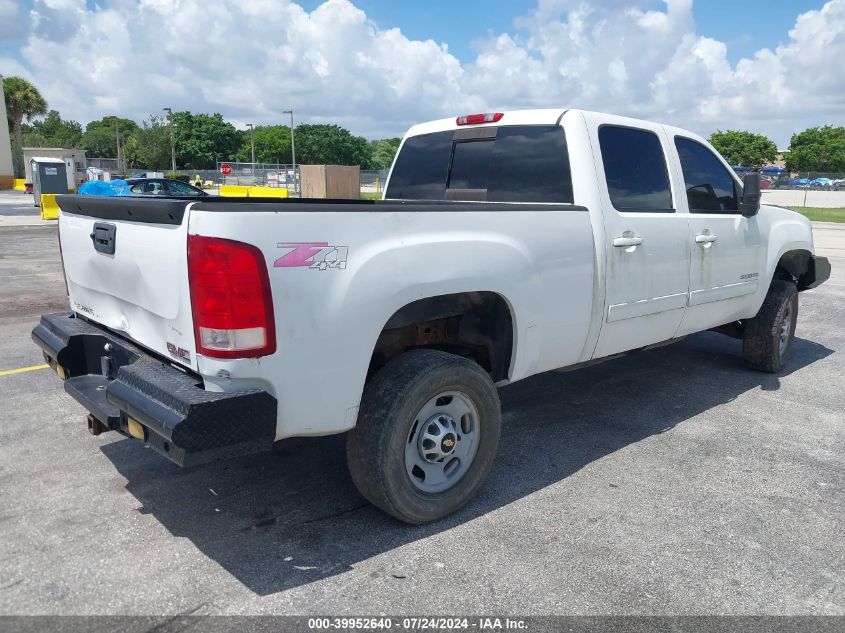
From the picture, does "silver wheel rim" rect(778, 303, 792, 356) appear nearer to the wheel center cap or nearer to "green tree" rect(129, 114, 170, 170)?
the wheel center cap

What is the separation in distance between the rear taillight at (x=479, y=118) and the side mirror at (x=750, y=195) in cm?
187

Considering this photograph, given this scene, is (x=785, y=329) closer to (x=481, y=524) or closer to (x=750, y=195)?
(x=750, y=195)

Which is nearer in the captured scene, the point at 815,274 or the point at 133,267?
the point at 133,267

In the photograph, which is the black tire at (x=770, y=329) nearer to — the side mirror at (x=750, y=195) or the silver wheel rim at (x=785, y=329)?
the silver wheel rim at (x=785, y=329)

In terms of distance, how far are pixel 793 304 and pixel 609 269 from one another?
3139mm

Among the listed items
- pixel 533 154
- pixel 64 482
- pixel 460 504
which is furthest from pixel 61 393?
pixel 533 154

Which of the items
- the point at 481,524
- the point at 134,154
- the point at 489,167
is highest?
the point at 134,154

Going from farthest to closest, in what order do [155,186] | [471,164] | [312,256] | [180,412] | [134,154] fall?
[134,154] < [155,186] < [471,164] < [312,256] < [180,412]

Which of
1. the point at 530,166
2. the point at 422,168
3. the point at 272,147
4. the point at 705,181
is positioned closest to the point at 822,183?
the point at 705,181

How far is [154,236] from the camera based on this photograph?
9.50 ft

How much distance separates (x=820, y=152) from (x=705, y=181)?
97227 mm

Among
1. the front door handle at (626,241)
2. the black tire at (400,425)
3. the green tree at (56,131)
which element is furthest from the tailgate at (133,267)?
the green tree at (56,131)

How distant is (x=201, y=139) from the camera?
97.3m

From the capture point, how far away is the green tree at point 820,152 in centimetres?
8656
